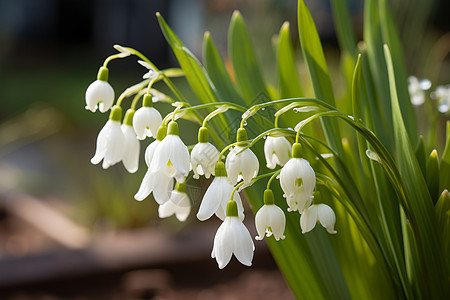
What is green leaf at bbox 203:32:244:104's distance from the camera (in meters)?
1.11

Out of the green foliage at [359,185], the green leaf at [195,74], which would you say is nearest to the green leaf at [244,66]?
the green foliage at [359,185]

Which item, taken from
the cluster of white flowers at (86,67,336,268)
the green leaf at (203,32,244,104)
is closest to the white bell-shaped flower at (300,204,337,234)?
the cluster of white flowers at (86,67,336,268)

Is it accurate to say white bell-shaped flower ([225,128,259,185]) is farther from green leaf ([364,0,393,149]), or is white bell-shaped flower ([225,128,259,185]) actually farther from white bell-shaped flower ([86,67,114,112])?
green leaf ([364,0,393,149])

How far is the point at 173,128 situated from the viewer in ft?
2.66

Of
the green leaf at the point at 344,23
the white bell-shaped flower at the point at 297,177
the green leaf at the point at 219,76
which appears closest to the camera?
the white bell-shaped flower at the point at 297,177

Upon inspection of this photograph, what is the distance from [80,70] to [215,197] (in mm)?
9439

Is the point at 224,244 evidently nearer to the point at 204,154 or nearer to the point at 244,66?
the point at 204,154

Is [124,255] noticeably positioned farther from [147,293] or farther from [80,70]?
[80,70]

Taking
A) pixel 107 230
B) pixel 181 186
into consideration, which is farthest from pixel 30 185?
pixel 181 186

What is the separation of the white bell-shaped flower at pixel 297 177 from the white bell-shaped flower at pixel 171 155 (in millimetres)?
144

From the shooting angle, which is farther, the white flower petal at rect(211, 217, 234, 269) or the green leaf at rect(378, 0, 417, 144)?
the green leaf at rect(378, 0, 417, 144)

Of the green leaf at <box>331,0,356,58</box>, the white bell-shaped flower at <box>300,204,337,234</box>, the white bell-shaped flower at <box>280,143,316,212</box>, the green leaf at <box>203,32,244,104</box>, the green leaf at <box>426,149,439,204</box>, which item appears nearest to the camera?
the white bell-shaped flower at <box>280,143,316,212</box>

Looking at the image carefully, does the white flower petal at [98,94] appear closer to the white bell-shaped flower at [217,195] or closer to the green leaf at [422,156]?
the white bell-shaped flower at [217,195]

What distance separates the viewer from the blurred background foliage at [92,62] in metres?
2.61
